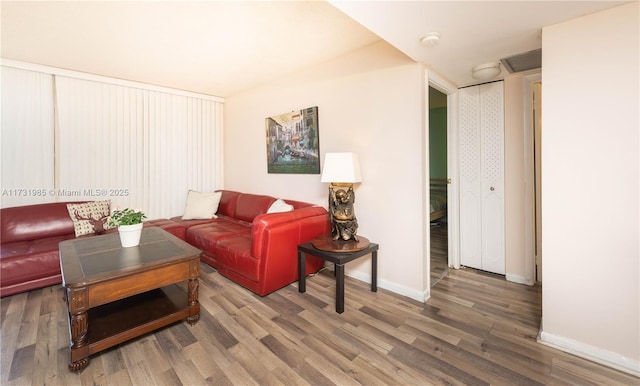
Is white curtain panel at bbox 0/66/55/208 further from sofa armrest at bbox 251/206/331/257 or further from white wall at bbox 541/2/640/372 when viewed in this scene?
white wall at bbox 541/2/640/372

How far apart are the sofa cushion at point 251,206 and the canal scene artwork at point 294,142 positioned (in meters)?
0.44

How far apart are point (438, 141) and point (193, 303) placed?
5.66 m

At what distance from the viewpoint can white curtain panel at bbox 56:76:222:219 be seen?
3.51m

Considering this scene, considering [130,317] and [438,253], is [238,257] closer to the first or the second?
[130,317]

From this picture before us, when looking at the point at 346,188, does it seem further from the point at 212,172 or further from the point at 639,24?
the point at 212,172

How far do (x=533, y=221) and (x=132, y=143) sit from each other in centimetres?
521

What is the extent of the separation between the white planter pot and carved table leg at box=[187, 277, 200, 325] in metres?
0.65

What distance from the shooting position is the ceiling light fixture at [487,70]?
2416mm

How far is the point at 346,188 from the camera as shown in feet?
8.27

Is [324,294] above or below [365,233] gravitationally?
below

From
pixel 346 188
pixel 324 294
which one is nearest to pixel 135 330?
pixel 324 294

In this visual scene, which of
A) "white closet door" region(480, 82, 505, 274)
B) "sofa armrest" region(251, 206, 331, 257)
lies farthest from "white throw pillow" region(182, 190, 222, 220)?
"white closet door" region(480, 82, 505, 274)

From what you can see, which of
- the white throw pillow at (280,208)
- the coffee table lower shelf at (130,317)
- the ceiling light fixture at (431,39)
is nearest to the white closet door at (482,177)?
the ceiling light fixture at (431,39)

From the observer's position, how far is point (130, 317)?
1.90 metres
